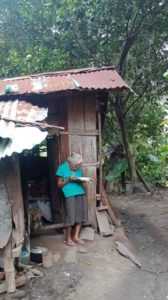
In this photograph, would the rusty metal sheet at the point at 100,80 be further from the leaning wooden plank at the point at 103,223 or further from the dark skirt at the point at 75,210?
the leaning wooden plank at the point at 103,223

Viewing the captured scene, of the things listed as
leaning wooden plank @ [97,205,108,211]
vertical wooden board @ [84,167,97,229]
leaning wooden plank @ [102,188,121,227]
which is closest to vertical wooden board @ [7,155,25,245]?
vertical wooden board @ [84,167,97,229]

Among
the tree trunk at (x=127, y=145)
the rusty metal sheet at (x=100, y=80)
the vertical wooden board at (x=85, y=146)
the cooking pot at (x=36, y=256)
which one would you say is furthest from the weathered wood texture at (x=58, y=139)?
the tree trunk at (x=127, y=145)

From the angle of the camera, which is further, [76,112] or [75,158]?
[76,112]

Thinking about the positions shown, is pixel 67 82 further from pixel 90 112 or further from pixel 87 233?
pixel 87 233

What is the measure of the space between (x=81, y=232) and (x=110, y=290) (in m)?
1.78

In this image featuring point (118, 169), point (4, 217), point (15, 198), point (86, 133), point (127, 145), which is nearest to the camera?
point (4, 217)

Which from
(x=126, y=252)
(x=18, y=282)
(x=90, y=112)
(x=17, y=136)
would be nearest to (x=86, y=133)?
(x=90, y=112)

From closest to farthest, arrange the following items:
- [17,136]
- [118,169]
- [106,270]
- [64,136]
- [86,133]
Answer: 1. [17,136]
2. [106,270]
3. [64,136]
4. [86,133]
5. [118,169]

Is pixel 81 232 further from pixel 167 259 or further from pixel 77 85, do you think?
pixel 77 85

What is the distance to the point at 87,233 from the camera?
6668mm

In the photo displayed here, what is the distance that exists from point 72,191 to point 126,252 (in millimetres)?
1377

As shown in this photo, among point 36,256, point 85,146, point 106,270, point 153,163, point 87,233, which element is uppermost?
point 85,146

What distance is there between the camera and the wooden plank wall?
22.4 feet

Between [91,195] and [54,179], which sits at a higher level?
[54,179]
